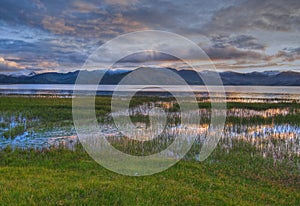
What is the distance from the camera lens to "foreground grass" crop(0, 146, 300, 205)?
24.2 ft

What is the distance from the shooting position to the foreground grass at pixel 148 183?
7.39 m

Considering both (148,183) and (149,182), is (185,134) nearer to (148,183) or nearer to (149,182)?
(149,182)

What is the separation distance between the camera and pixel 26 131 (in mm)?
19828

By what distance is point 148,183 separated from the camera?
8828 millimetres

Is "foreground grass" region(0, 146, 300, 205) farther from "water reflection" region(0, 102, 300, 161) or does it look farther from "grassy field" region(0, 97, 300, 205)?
"water reflection" region(0, 102, 300, 161)

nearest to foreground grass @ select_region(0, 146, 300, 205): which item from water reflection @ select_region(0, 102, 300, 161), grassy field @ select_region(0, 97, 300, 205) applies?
grassy field @ select_region(0, 97, 300, 205)

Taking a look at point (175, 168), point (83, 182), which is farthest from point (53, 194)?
point (175, 168)

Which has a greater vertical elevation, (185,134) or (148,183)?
(148,183)

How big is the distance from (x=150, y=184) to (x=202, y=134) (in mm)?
11968

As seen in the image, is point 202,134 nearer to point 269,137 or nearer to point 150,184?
point 269,137

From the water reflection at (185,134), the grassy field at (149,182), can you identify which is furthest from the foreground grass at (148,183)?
the water reflection at (185,134)

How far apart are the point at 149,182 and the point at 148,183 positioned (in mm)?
168

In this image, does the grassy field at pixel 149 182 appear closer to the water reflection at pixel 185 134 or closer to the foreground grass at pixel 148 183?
the foreground grass at pixel 148 183

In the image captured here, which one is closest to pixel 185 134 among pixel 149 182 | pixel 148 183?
pixel 149 182
